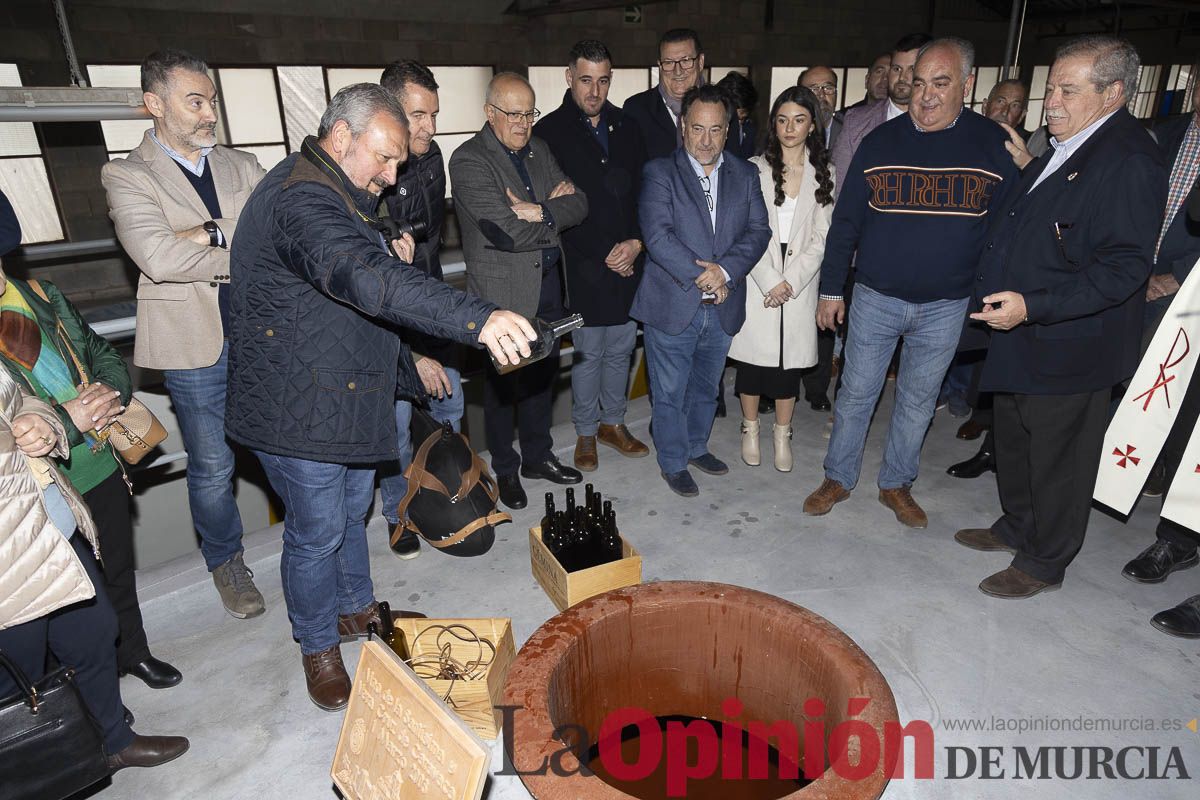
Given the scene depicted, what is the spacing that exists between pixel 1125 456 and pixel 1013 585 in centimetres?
62

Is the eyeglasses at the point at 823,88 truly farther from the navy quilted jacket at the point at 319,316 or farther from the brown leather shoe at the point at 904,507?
the navy quilted jacket at the point at 319,316

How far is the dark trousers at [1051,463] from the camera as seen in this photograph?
260 centimetres

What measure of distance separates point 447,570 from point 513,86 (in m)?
1.94

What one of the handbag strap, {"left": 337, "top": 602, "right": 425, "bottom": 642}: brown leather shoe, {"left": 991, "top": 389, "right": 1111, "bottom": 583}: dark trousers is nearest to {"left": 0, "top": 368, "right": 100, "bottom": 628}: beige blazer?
the handbag strap

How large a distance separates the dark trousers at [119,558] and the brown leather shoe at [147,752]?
38 cm

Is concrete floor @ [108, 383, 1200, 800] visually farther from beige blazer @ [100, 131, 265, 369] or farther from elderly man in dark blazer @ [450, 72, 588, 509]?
beige blazer @ [100, 131, 265, 369]

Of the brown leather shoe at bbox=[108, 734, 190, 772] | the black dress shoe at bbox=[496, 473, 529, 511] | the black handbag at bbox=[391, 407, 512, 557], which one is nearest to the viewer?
the brown leather shoe at bbox=[108, 734, 190, 772]

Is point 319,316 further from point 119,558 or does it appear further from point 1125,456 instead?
point 1125,456

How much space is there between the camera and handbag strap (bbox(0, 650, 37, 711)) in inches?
63.6

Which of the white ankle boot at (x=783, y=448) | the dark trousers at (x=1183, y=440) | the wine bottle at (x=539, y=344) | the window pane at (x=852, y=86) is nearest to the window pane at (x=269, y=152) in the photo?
the white ankle boot at (x=783, y=448)

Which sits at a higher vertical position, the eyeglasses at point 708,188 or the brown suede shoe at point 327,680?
the eyeglasses at point 708,188

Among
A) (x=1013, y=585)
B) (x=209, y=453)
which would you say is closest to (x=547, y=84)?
(x=209, y=453)

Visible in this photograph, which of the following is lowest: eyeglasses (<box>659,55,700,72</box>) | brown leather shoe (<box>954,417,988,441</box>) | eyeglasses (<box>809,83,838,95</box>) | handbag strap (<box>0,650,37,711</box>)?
brown leather shoe (<box>954,417,988,441</box>)

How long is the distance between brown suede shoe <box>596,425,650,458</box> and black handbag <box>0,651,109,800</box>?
101 inches
